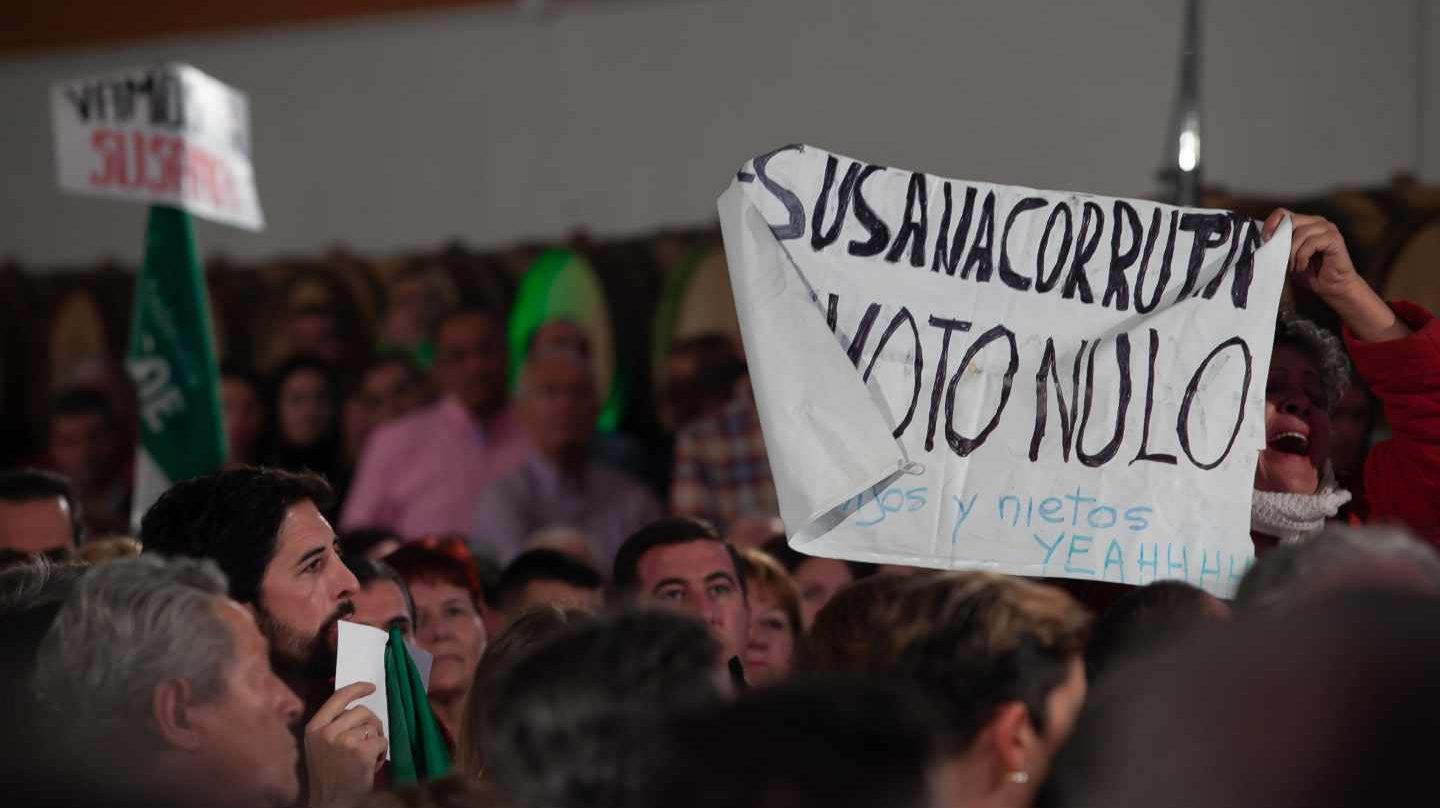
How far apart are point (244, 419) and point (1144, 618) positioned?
5367 mm

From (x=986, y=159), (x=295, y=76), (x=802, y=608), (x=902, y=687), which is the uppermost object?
(x=295, y=76)

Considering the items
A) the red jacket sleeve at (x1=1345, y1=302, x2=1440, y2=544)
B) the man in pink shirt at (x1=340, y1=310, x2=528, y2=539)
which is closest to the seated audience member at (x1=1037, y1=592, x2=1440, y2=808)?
the red jacket sleeve at (x1=1345, y1=302, x2=1440, y2=544)

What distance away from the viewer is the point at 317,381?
7.52 meters

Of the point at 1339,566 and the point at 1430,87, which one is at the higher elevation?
the point at 1430,87

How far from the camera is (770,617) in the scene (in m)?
4.41

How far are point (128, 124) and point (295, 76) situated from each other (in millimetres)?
3628

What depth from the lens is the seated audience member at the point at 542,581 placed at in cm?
449

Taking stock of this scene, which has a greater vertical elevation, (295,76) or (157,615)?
(295,76)

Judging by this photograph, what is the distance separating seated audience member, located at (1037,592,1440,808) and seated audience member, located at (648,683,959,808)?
0.20m

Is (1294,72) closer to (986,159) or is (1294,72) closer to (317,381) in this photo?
(986,159)

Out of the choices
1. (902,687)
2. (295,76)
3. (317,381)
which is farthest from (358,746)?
(295,76)

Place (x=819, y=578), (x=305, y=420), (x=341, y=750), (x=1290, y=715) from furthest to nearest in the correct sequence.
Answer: (x=305, y=420)
(x=819, y=578)
(x=341, y=750)
(x=1290, y=715)

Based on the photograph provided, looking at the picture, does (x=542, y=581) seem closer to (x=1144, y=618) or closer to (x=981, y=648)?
(x=1144, y=618)

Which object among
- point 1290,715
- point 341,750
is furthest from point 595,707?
point 341,750
